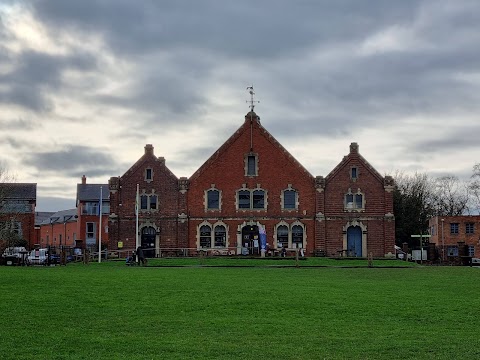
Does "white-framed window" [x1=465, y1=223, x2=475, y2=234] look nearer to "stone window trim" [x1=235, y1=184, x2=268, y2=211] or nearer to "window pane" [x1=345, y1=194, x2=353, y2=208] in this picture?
"window pane" [x1=345, y1=194, x2=353, y2=208]

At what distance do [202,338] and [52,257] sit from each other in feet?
136

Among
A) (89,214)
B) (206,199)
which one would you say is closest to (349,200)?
(206,199)

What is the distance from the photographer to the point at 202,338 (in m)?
15.9

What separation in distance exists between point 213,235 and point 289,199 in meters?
7.54

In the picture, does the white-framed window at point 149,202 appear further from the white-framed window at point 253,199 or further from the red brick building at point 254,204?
the white-framed window at point 253,199

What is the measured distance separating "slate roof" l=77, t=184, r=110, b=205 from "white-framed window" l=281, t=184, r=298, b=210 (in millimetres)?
31797

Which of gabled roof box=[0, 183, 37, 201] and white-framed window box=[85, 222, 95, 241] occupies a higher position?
gabled roof box=[0, 183, 37, 201]

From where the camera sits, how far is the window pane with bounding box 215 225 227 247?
65875mm

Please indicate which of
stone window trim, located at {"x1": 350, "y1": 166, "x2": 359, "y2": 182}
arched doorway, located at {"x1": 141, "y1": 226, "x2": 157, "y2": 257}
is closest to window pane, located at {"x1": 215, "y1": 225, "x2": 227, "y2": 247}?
arched doorway, located at {"x1": 141, "y1": 226, "x2": 157, "y2": 257}

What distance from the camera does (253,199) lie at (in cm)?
6625

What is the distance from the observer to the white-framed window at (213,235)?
216ft

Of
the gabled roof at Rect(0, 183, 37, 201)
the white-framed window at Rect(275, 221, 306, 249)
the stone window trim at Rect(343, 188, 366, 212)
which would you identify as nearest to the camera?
the white-framed window at Rect(275, 221, 306, 249)

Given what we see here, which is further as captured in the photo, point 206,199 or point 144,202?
point 144,202

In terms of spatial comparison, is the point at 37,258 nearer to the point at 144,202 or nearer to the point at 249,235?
the point at 144,202
